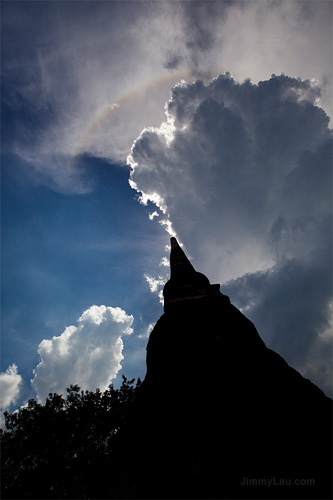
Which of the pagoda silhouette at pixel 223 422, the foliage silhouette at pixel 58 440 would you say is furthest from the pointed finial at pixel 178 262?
the foliage silhouette at pixel 58 440

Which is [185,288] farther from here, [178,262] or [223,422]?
[223,422]

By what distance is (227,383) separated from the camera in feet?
21.0

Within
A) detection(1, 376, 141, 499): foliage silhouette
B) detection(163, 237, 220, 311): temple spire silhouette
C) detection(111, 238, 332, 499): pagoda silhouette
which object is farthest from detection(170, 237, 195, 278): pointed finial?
detection(1, 376, 141, 499): foliage silhouette

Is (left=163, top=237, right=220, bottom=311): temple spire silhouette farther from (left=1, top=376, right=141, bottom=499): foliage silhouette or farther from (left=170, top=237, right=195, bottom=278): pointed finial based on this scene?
(left=1, top=376, right=141, bottom=499): foliage silhouette

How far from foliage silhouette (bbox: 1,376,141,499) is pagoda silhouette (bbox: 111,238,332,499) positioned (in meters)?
10.4

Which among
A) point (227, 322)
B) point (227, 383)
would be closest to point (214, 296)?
point (227, 322)

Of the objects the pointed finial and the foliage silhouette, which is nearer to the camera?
the pointed finial

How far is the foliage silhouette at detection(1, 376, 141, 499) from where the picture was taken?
14695 millimetres

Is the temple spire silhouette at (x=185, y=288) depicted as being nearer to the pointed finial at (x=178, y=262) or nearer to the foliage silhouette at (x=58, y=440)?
the pointed finial at (x=178, y=262)

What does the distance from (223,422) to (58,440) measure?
17297mm

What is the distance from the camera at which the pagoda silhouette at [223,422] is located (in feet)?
14.7

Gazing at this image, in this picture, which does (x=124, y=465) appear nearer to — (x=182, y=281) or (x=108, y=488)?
(x=108, y=488)

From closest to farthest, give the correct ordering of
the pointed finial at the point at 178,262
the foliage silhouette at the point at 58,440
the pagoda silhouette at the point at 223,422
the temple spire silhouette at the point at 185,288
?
the pagoda silhouette at the point at 223,422 → the temple spire silhouette at the point at 185,288 → the pointed finial at the point at 178,262 → the foliage silhouette at the point at 58,440

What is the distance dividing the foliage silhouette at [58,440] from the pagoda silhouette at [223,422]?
411 inches
